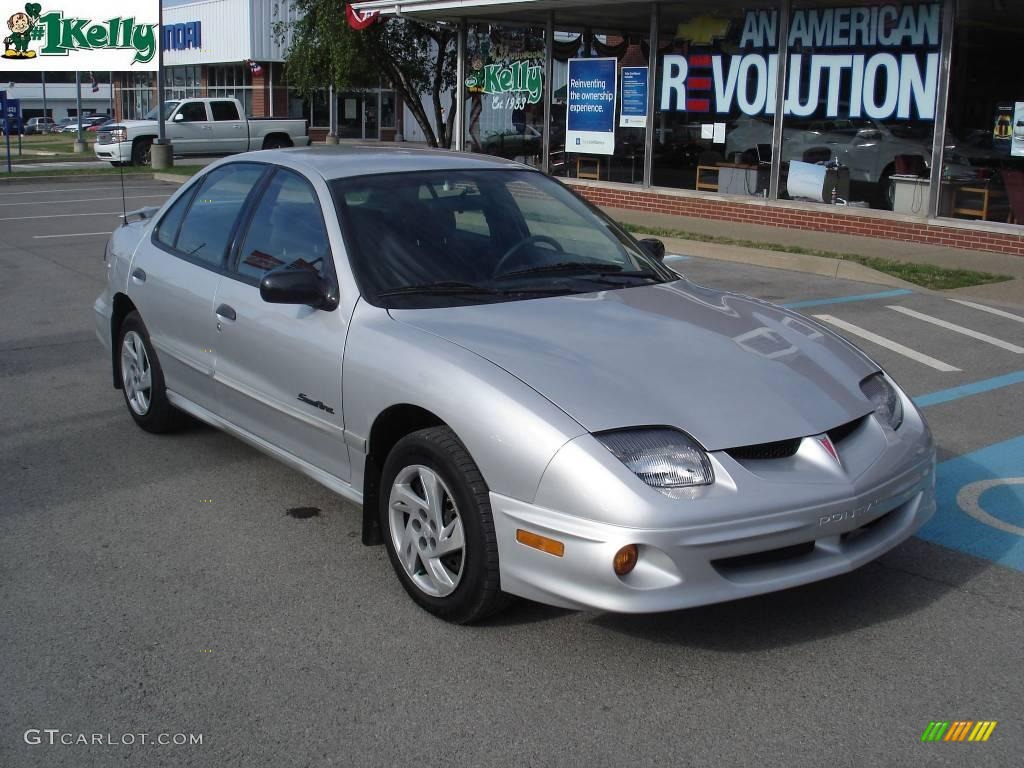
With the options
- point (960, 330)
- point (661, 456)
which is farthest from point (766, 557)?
point (960, 330)

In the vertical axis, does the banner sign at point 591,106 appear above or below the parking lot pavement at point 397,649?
above

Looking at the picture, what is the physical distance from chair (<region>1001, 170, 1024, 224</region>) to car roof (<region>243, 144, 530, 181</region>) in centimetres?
1001

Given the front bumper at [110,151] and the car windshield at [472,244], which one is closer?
the car windshield at [472,244]

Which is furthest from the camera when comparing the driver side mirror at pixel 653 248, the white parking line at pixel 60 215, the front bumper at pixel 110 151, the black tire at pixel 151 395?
the front bumper at pixel 110 151

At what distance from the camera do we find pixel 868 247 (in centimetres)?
1394

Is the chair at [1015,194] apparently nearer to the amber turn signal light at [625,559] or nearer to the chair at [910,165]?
the chair at [910,165]

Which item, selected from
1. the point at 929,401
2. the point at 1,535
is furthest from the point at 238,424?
the point at 929,401

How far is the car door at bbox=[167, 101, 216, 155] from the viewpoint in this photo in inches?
1219

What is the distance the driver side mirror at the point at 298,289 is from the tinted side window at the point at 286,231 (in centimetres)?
17

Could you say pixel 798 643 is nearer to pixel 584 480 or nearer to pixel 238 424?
pixel 584 480

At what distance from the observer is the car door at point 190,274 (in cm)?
541

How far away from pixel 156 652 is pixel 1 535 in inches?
57.3

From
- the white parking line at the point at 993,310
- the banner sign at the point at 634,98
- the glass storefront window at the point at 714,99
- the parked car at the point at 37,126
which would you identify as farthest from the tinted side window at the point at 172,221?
the parked car at the point at 37,126

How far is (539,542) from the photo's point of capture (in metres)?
3.57
